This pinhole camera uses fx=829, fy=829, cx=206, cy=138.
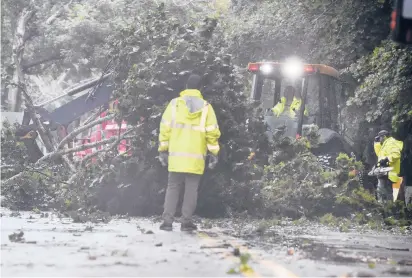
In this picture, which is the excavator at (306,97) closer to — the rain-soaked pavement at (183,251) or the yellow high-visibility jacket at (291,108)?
the yellow high-visibility jacket at (291,108)

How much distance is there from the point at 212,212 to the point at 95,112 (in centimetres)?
380

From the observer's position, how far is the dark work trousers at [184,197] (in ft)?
32.3

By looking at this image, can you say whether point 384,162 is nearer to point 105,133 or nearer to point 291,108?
point 291,108

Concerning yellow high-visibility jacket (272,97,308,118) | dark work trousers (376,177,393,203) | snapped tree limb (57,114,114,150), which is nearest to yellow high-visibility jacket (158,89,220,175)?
snapped tree limb (57,114,114,150)

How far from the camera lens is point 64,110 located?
1457 cm

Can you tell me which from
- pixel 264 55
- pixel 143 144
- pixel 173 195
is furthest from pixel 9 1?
pixel 173 195

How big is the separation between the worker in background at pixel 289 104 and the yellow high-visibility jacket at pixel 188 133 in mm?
6849

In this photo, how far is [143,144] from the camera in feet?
38.5

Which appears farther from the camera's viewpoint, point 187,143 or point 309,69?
point 309,69

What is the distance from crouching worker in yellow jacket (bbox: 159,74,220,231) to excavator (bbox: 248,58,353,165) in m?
→ 6.39

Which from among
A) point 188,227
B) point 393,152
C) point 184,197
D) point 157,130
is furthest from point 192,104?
point 393,152

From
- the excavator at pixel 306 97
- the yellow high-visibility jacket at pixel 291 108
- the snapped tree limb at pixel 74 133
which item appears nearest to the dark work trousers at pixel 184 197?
the snapped tree limb at pixel 74 133

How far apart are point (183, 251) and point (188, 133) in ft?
9.36

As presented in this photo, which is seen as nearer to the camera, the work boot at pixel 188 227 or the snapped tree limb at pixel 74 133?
the work boot at pixel 188 227
